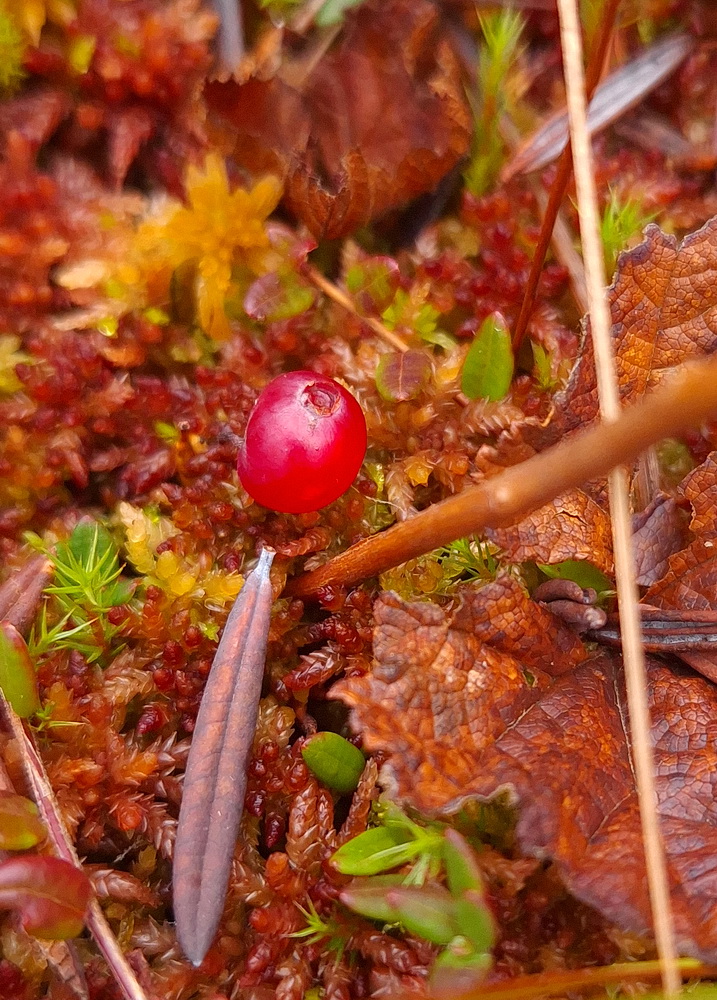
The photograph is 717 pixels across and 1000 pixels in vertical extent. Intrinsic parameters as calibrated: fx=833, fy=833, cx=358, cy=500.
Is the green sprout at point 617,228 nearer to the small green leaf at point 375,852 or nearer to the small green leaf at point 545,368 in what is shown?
the small green leaf at point 545,368

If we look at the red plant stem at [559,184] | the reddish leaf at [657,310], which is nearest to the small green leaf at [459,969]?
the reddish leaf at [657,310]

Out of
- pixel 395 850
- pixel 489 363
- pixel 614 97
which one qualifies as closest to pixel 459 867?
pixel 395 850

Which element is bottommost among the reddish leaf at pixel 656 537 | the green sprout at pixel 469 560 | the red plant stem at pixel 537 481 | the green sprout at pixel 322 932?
the green sprout at pixel 322 932

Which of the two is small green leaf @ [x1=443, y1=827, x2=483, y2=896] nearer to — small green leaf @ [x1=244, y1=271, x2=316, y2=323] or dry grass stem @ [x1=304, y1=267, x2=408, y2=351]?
dry grass stem @ [x1=304, y1=267, x2=408, y2=351]

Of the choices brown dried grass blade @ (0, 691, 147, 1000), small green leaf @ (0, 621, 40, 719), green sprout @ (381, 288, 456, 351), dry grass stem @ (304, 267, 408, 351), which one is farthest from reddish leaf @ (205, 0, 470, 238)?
brown dried grass blade @ (0, 691, 147, 1000)

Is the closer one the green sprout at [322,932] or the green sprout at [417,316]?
the green sprout at [322,932]

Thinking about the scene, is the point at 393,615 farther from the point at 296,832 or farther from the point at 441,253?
the point at 441,253
